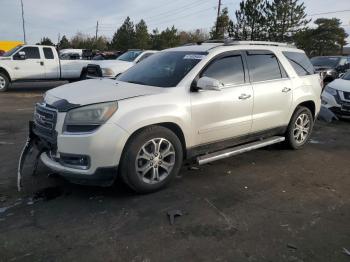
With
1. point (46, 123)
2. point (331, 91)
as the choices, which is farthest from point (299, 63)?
point (46, 123)

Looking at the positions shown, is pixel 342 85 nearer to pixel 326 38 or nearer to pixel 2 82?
pixel 2 82

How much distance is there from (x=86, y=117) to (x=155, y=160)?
3.07ft

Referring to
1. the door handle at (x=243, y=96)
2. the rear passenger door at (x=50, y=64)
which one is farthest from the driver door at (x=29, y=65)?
the door handle at (x=243, y=96)

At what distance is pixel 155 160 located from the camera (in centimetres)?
459

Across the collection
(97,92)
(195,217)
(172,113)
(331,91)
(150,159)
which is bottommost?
(195,217)

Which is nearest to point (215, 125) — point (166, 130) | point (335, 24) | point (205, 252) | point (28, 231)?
point (166, 130)

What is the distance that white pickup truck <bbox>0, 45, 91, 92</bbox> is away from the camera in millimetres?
Answer: 15344

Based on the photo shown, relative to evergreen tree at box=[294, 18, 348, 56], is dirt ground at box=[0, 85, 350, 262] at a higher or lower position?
lower

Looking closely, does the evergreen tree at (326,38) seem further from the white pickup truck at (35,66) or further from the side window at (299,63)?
the side window at (299,63)

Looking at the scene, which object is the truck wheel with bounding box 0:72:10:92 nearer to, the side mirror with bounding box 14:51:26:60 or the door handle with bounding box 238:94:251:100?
the side mirror with bounding box 14:51:26:60

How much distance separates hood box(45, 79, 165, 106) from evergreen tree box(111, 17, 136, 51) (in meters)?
50.2

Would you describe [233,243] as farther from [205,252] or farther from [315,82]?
[315,82]

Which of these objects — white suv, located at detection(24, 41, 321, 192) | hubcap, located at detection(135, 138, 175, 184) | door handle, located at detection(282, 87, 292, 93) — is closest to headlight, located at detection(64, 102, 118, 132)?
white suv, located at detection(24, 41, 321, 192)

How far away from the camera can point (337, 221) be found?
4.01 metres
